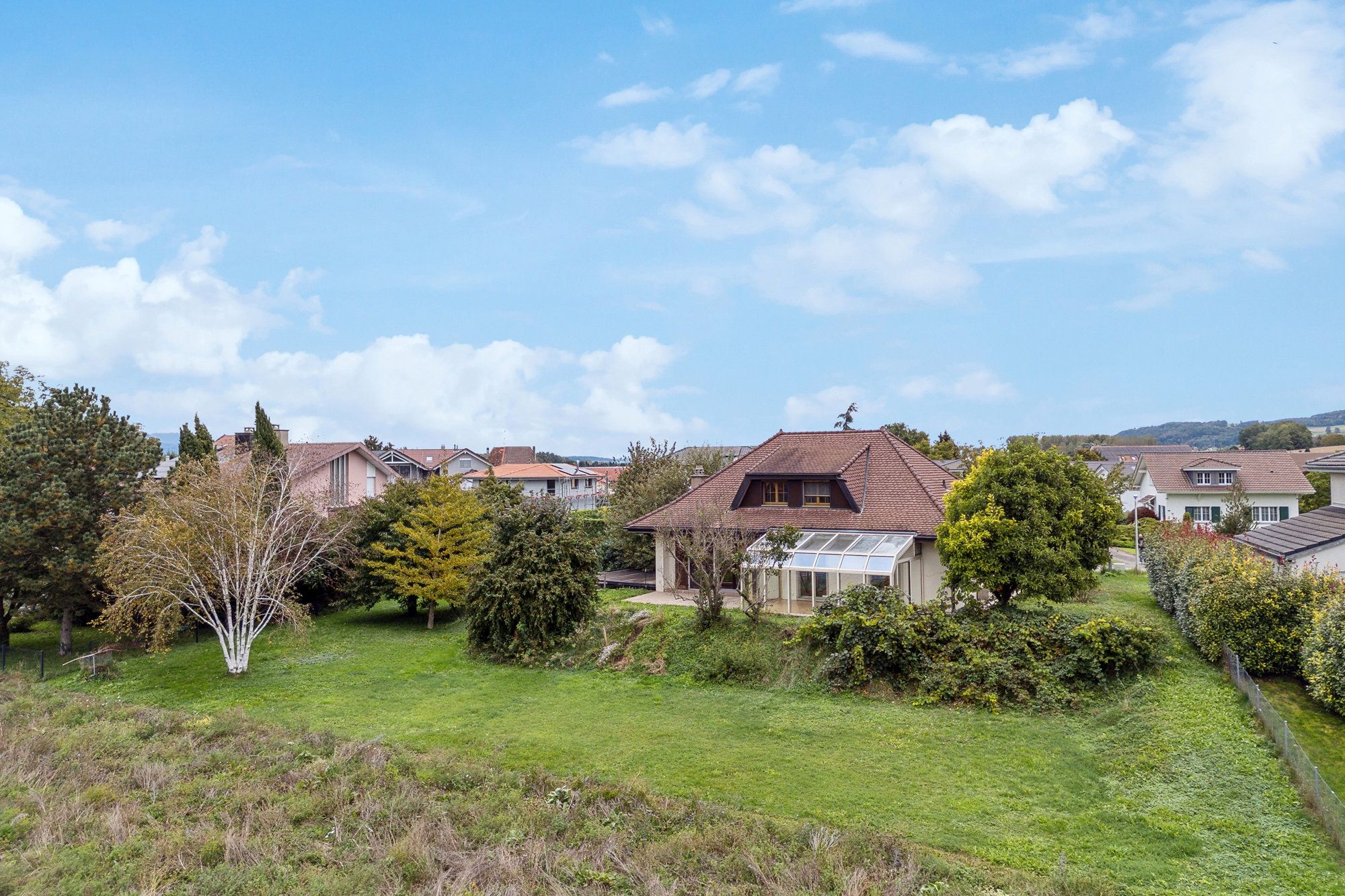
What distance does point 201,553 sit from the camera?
65.3 ft

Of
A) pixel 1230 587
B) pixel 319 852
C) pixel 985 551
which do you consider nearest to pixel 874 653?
pixel 985 551

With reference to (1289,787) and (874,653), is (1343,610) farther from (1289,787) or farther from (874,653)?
(874,653)

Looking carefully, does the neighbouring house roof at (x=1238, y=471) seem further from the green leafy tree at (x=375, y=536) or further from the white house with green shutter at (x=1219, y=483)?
the green leafy tree at (x=375, y=536)

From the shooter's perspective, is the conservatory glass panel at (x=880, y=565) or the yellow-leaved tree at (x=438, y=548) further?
the yellow-leaved tree at (x=438, y=548)

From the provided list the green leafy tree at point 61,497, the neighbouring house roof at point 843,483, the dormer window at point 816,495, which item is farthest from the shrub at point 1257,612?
the green leafy tree at point 61,497

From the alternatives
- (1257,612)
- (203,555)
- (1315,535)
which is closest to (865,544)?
(1257,612)

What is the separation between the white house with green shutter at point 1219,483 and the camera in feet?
150

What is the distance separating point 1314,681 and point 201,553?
80.8 feet

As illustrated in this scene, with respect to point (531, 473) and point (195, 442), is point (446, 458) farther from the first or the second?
point (195, 442)

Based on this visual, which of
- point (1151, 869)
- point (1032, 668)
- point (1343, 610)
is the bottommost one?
point (1151, 869)

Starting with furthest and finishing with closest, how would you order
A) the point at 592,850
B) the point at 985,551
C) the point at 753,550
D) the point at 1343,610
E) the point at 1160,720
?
the point at 753,550
the point at 985,551
the point at 1160,720
the point at 1343,610
the point at 592,850

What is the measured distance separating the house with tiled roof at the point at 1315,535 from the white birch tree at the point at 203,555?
2514 centimetres

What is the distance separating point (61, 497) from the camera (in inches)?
810

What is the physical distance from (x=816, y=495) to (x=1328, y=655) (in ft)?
48.1
